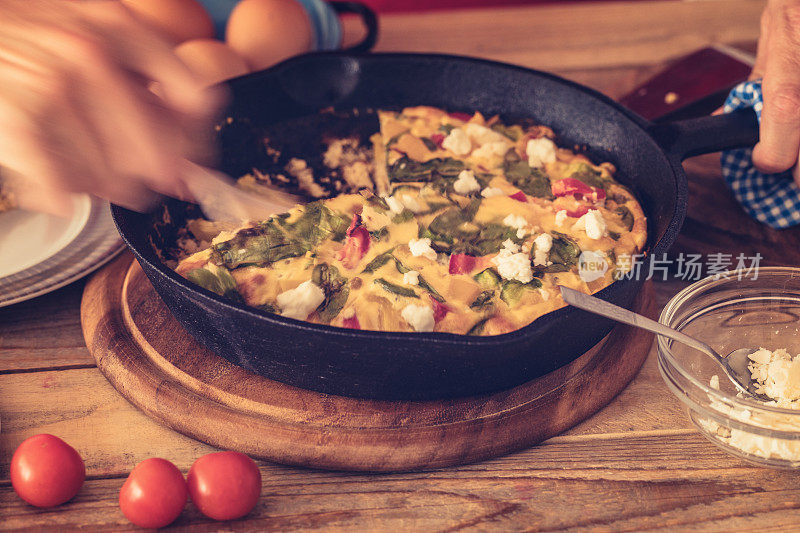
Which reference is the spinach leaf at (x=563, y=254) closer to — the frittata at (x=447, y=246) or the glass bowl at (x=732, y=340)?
the frittata at (x=447, y=246)

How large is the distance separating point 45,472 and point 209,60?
1.50 m

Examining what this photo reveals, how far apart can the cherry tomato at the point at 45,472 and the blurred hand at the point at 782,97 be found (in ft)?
6.03

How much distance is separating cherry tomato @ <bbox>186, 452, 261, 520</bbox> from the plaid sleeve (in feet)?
5.49

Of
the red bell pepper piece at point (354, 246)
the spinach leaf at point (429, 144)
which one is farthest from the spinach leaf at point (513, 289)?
the spinach leaf at point (429, 144)

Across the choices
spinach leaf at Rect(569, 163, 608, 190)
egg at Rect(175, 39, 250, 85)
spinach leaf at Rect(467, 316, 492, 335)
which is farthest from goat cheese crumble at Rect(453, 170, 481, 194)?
egg at Rect(175, 39, 250, 85)

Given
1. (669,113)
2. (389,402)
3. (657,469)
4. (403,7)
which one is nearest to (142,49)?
(389,402)

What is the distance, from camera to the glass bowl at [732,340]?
1386 mm

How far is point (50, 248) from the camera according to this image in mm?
1966

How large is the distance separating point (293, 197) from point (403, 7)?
2.11m

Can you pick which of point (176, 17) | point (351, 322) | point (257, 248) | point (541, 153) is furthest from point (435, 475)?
point (176, 17)

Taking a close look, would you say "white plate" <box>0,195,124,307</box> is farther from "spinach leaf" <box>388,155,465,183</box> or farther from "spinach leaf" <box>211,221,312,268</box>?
"spinach leaf" <box>388,155,465,183</box>

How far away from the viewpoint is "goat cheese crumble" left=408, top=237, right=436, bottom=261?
1.75 metres

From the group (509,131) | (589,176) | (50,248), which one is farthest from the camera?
(509,131)

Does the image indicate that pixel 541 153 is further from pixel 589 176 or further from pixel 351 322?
pixel 351 322
